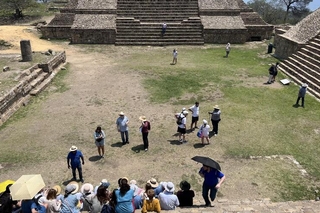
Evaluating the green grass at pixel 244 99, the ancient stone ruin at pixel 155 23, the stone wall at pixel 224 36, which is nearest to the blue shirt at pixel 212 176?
the green grass at pixel 244 99

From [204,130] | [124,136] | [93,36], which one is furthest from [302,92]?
[93,36]

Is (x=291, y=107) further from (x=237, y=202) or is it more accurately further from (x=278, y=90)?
(x=237, y=202)

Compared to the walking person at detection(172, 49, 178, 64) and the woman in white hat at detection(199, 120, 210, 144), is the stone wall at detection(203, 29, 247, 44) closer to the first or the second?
the walking person at detection(172, 49, 178, 64)

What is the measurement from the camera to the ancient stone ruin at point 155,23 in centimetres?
2695

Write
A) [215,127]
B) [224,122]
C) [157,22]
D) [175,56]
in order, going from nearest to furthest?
[215,127], [224,122], [175,56], [157,22]

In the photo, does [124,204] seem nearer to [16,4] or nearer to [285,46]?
[285,46]

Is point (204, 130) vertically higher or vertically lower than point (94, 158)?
higher

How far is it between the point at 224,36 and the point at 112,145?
66.8ft

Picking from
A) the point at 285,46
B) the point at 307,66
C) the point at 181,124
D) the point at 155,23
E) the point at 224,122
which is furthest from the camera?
the point at 155,23

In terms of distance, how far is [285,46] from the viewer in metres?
21.7

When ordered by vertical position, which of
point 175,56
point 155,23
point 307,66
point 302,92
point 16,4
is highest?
point 16,4

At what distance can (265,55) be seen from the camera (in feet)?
77.5

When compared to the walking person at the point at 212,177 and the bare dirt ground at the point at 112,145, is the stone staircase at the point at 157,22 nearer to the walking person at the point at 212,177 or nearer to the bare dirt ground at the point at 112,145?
the bare dirt ground at the point at 112,145

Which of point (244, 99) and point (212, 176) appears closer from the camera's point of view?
point (212, 176)
